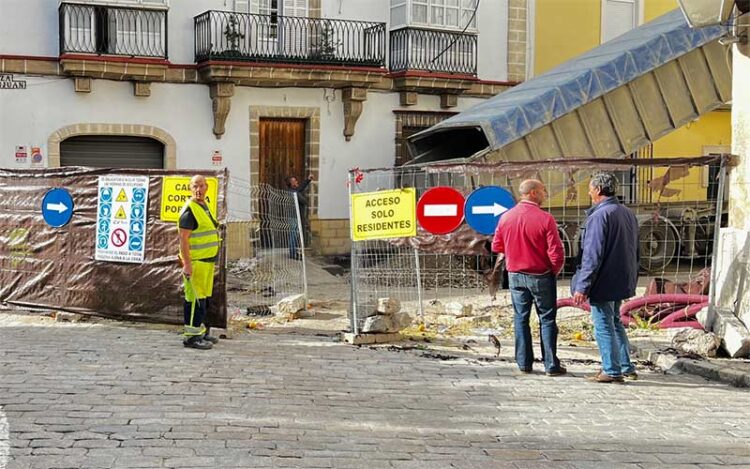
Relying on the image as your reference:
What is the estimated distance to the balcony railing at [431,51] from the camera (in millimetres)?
22422

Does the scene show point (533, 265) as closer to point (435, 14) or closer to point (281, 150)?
point (281, 150)

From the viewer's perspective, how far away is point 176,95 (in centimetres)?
2081

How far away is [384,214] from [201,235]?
202 centimetres

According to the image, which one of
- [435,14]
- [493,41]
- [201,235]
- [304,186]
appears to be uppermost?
→ [435,14]

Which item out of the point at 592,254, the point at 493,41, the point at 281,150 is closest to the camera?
the point at 592,254

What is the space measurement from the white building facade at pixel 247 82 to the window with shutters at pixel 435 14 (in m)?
0.03

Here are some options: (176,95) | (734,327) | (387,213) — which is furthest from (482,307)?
(176,95)

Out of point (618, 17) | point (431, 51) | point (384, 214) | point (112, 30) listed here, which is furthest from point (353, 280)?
point (618, 17)

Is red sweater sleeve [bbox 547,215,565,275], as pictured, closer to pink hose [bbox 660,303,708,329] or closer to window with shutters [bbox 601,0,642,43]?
pink hose [bbox 660,303,708,329]

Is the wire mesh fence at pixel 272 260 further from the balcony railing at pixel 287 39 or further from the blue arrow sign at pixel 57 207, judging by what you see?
the balcony railing at pixel 287 39

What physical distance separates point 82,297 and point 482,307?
15.5 feet

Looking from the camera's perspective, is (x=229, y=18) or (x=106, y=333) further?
(x=229, y=18)

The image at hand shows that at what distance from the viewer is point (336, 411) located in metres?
7.46

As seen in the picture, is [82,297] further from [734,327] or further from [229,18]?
[229,18]
